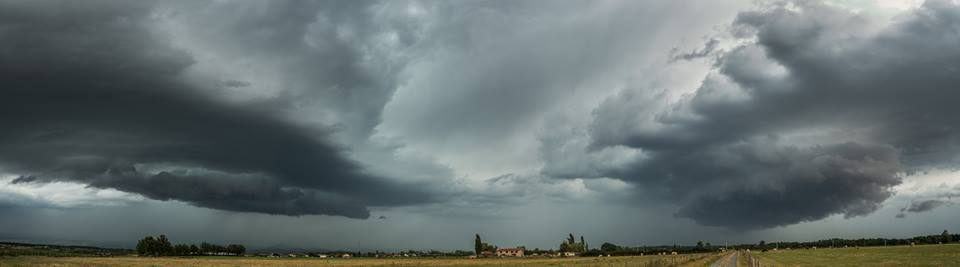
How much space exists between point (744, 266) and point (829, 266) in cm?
1136

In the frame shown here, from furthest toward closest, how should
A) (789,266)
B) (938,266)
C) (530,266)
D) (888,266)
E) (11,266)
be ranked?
(530,266) < (789,266) < (11,266) < (888,266) < (938,266)

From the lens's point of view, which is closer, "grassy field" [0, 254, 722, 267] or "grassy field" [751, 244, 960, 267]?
"grassy field" [751, 244, 960, 267]

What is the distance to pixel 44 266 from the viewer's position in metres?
88.2

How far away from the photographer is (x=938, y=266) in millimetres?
70500

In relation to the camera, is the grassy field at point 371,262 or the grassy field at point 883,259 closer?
the grassy field at point 883,259

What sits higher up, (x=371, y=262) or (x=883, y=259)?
(x=883, y=259)

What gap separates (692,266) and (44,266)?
93353 mm

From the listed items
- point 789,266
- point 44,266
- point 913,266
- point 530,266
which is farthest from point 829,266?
point 44,266

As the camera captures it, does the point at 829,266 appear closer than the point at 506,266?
Yes

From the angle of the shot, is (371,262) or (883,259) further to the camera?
(371,262)

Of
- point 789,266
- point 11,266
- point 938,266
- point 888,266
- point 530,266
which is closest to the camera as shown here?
point 938,266

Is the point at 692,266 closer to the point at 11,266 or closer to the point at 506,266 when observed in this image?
the point at 506,266

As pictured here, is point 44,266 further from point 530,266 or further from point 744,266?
point 744,266

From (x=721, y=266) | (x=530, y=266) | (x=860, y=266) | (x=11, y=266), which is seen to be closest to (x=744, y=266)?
(x=721, y=266)
